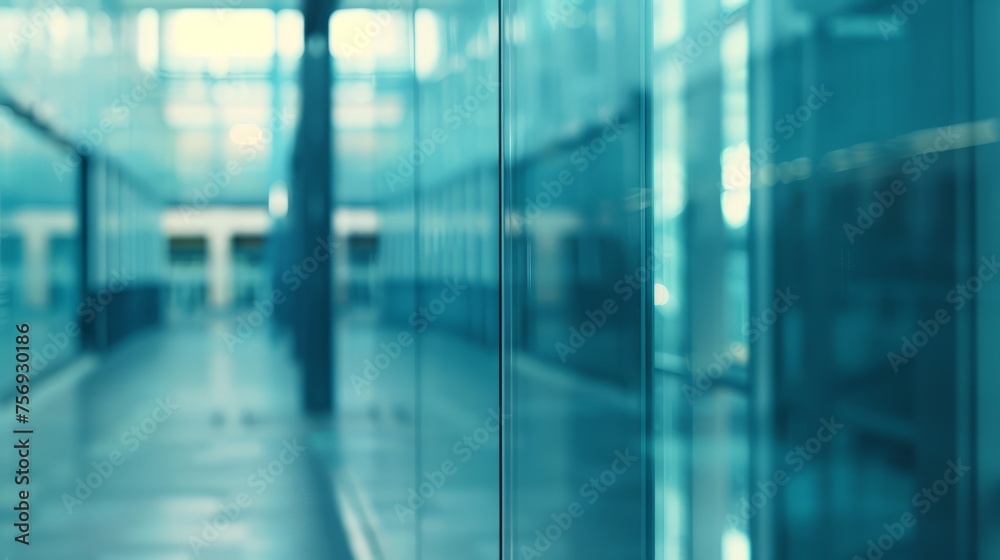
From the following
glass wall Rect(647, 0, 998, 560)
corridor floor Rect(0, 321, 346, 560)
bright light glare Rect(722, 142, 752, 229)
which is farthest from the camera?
corridor floor Rect(0, 321, 346, 560)

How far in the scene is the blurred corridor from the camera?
273cm

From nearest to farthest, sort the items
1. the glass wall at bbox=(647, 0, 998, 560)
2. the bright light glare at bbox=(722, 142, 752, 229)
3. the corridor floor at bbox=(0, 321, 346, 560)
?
the glass wall at bbox=(647, 0, 998, 560)
the bright light glare at bbox=(722, 142, 752, 229)
the corridor floor at bbox=(0, 321, 346, 560)

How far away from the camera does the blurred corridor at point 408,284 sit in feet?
8.97

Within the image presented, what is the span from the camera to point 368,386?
2.92 metres

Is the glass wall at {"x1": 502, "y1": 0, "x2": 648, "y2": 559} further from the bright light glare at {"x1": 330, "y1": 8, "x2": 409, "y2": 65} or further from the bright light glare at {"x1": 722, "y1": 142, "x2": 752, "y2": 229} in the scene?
the bright light glare at {"x1": 330, "y1": 8, "x2": 409, "y2": 65}

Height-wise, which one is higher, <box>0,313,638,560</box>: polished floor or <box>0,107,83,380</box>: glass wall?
<box>0,107,83,380</box>: glass wall

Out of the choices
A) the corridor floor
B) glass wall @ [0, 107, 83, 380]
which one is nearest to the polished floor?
the corridor floor

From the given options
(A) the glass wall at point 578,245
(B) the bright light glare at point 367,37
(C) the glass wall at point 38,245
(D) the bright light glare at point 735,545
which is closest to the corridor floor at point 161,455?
(C) the glass wall at point 38,245

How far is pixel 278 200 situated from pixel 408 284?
0.49m

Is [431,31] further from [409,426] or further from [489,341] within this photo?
[409,426]

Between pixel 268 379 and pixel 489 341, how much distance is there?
28.6 inches

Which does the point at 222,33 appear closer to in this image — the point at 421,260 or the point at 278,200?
the point at 278,200

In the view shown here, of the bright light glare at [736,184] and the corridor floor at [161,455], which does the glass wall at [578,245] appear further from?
the corridor floor at [161,455]

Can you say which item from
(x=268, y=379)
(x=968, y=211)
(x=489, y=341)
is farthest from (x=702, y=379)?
(x=268, y=379)
